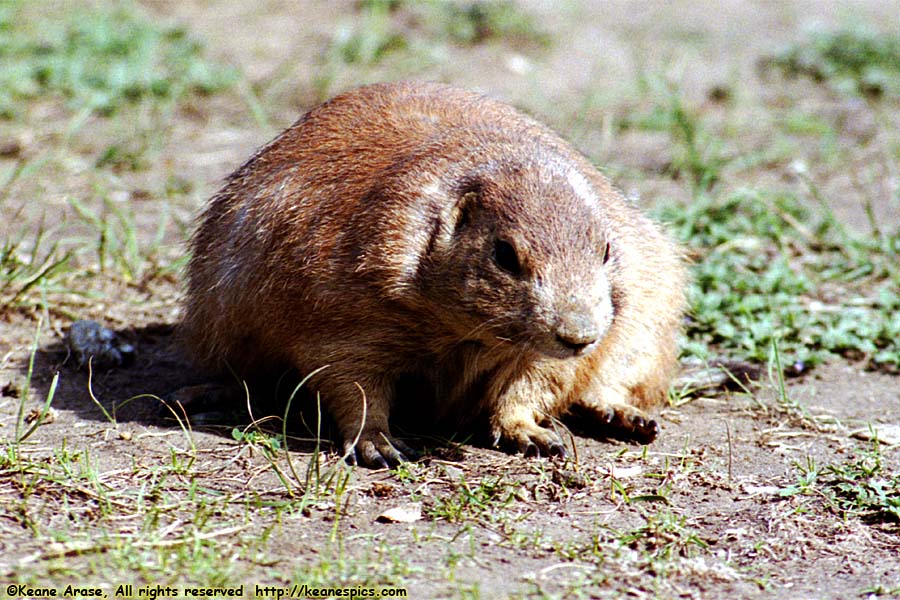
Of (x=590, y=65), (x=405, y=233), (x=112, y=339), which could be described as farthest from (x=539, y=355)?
(x=590, y=65)

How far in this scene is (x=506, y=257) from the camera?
4406mm

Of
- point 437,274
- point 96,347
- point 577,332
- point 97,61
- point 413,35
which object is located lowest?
point 96,347

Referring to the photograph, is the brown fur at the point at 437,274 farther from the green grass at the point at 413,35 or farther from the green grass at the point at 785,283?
the green grass at the point at 413,35

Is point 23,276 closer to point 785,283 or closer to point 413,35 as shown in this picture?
point 785,283

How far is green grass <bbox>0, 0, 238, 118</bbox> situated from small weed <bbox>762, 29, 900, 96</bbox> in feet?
15.6

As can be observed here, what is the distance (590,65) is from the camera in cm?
1041

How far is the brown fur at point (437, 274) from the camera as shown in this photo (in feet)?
14.5

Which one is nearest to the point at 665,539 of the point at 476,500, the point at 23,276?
the point at 476,500

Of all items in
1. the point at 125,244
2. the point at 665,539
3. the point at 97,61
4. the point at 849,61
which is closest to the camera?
the point at 665,539

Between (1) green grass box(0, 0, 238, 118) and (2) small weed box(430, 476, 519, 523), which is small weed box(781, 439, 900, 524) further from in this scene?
(1) green grass box(0, 0, 238, 118)

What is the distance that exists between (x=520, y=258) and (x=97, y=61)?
6.20 meters

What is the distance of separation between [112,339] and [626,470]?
8.41ft

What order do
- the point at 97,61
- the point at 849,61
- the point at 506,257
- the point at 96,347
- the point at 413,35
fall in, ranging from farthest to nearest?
the point at 413,35 < the point at 849,61 < the point at 97,61 < the point at 96,347 < the point at 506,257

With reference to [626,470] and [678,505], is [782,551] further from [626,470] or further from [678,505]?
[626,470]
